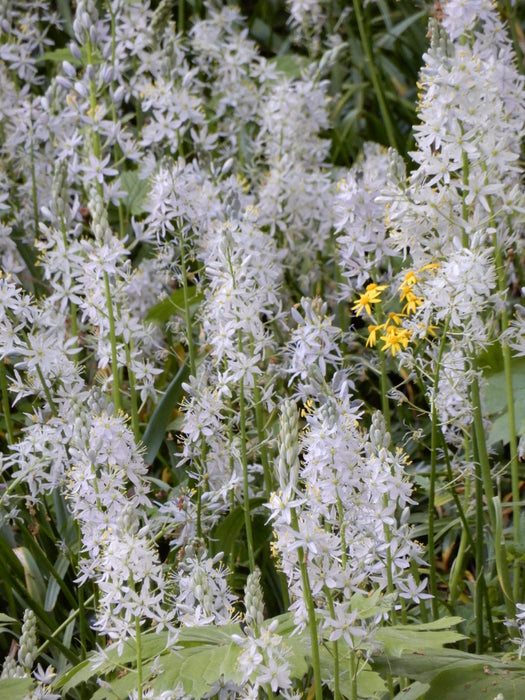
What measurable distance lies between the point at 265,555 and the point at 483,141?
1705 mm

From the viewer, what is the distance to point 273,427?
371cm

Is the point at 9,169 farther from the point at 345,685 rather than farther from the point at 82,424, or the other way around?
the point at 345,685

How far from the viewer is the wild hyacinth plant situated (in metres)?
2.33

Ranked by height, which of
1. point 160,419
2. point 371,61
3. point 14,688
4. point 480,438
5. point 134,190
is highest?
point 371,61

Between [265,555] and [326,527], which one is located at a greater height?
[326,527]

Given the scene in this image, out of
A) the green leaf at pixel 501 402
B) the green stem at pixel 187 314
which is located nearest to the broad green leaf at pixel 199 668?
the green stem at pixel 187 314

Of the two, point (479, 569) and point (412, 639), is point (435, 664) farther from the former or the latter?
point (479, 569)

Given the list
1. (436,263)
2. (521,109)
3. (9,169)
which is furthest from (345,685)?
(9,169)

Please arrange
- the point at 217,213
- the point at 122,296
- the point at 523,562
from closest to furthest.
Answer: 1. the point at 523,562
2. the point at 122,296
3. the point at 217,213

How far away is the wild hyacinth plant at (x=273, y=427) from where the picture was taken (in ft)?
7.66

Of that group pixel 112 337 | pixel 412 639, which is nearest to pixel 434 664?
pixel 412 639

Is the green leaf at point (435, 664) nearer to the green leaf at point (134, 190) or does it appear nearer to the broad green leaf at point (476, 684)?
the broad green leaf at point (476, 684)

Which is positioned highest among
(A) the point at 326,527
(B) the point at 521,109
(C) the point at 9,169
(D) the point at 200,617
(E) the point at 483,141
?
(C) the point at 9,169

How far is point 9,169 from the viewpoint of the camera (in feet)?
17.3
